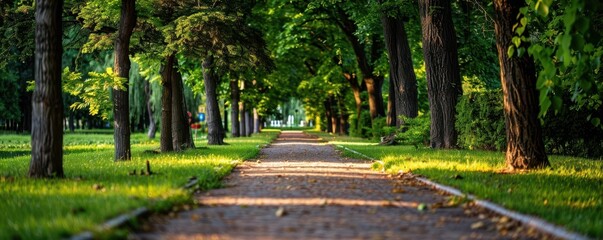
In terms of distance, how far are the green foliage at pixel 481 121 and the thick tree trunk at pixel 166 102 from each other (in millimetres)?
9630

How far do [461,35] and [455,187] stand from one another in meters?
21.0

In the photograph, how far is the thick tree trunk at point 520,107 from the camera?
13594 millimetres

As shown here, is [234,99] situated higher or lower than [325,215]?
higher

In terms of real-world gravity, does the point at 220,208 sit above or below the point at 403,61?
below

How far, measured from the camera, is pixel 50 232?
237 inches

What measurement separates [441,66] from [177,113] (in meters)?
9.54

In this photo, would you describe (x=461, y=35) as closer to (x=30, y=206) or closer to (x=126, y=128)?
(x=126, y=128)

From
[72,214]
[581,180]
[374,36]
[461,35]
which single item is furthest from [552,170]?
[374,36]

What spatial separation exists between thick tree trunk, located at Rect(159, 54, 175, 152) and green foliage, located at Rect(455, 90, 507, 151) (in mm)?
9630

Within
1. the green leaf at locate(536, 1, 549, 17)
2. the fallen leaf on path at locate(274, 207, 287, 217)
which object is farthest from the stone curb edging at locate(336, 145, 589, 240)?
the fallen leaf on path at locate(274, 207, 287, 217)

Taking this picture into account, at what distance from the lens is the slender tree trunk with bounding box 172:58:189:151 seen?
80.0 feet

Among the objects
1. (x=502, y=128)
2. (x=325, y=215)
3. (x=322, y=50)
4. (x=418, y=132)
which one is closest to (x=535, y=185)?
(x=325, y=215)

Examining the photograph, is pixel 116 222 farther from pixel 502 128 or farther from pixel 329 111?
pixel 329 111

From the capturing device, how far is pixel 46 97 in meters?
11.6
